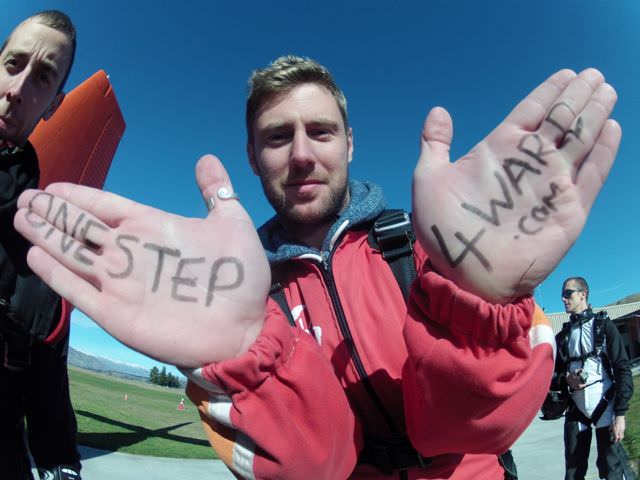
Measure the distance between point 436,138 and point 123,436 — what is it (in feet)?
25.7

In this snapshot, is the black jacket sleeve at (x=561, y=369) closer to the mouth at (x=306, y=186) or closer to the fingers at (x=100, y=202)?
the mouth at (x=306, y=186)

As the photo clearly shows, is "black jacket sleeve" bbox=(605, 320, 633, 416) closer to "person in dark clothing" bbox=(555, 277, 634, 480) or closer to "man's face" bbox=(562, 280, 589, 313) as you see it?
"person in dark clothing" bbox=(555, 277, 634, 480)

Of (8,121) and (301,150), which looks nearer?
(301,150)

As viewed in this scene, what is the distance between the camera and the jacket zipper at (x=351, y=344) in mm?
1146

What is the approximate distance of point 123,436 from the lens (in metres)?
7.14

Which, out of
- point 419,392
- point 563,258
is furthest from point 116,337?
point 563,258

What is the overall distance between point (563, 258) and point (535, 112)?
305 millimetres

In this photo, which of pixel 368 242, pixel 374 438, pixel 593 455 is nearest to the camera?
pixel 374 438

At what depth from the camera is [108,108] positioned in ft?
11.5

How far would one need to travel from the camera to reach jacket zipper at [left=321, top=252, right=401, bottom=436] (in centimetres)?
115

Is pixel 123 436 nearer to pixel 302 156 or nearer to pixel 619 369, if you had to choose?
pixel 619 369

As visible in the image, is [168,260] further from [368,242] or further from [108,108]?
[108,108]

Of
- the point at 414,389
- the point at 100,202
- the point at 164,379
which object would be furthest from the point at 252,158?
the point at 164,379

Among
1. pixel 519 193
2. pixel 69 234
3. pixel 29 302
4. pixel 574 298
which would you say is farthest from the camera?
pixel 574 298
